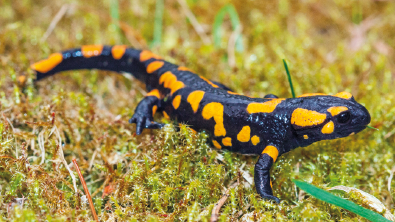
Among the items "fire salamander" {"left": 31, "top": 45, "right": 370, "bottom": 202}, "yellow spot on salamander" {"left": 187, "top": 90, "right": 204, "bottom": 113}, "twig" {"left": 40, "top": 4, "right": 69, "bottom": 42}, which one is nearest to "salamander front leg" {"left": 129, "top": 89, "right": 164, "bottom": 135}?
"fire salamander" {"left": 31, "top": 45, "right": 370, "bottom": 202}

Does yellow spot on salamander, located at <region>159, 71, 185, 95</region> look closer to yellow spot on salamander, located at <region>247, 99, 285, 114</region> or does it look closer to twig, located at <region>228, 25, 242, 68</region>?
yellow spot on salamander, located at <region>247, 99, 285, 114</region>

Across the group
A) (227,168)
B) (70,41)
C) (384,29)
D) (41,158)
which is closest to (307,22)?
(384,29)

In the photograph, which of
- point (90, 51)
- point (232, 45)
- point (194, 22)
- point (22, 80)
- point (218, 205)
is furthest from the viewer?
point (194, 22)

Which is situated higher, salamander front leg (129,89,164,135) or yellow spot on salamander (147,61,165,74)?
yellow spot on salamander (147,61,165,74)

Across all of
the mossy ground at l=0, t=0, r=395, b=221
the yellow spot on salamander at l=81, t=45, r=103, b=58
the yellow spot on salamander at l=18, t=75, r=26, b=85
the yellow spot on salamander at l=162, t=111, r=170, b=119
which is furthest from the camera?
the yellow spot on salamander at l=81, t=45, r=103, b=58

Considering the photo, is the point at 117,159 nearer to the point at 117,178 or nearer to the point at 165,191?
the point at 117,178

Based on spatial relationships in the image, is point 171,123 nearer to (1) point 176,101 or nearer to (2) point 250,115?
(1) point 176,101

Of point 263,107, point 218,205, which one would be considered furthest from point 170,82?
point 218,205

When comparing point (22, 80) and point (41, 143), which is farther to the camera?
point (22, 80)

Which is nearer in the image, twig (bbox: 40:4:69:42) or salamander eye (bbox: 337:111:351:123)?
salamander eye (bbox: 337:111:351:123)
